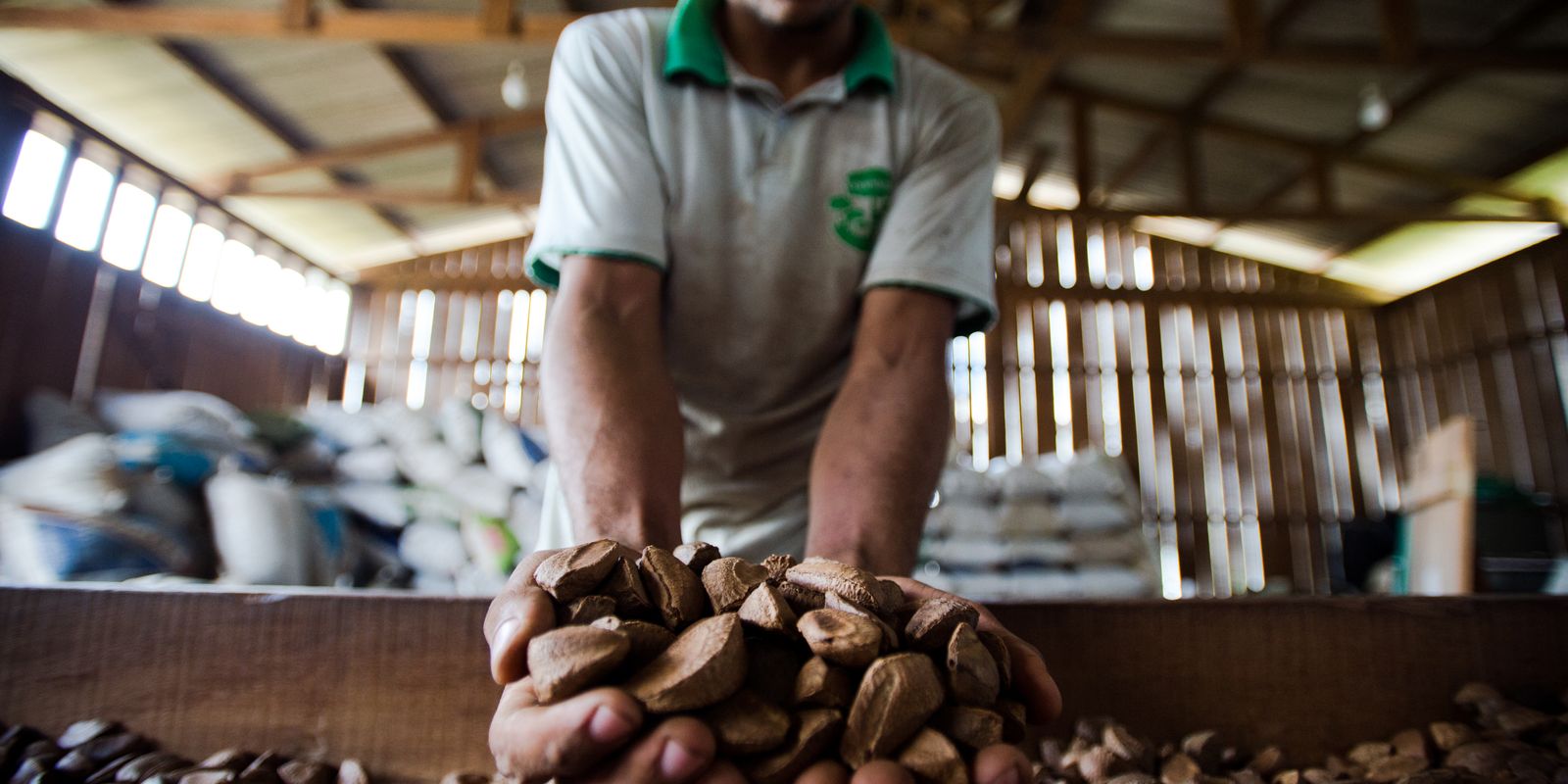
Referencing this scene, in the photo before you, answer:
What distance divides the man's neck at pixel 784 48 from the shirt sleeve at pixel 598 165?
159 millimetres

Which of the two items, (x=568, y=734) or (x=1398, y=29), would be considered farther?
(x=1398, y=29)

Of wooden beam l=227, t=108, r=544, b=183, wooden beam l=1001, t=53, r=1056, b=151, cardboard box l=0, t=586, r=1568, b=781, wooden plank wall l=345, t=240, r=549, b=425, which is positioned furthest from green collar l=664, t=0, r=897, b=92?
wooden plank wall l=345, t=240, r=549, b=425

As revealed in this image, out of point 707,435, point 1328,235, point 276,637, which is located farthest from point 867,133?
point 1328,235

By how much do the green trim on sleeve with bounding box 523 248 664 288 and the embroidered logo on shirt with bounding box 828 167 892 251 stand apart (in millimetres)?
296

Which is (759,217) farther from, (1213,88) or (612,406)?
(1213,88)

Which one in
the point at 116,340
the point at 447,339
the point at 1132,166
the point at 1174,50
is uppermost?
the point at 1132,166

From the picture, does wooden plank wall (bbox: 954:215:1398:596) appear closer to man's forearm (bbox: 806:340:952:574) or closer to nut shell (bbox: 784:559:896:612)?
man's forearm (bbox: 806:340:952:574)

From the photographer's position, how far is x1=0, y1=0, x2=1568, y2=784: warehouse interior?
40.6 inches

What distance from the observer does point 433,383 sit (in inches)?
341

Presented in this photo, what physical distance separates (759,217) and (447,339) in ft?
26.9

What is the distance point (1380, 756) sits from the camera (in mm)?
1102

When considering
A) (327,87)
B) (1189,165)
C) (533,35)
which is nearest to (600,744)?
(533,35)

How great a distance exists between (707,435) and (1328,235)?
9.59 meters

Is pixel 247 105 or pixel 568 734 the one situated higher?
pixel 247 105
